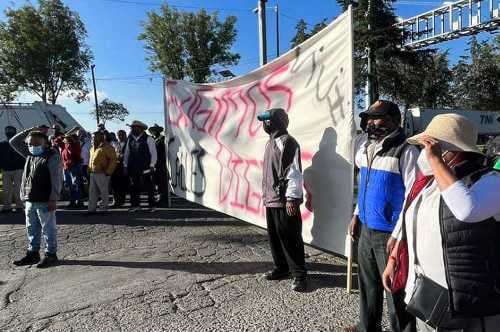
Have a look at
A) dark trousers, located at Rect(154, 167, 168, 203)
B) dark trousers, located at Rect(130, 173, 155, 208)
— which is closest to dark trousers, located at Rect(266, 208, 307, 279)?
dark trousers, located at Rect(130, 173, 155, 208)

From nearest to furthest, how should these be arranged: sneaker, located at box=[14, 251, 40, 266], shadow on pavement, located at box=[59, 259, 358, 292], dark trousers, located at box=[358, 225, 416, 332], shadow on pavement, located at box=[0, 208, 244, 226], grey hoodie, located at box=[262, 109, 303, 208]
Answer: dark trousers, located at box=[358, 225, 416, 332]
grey hoodie, located at box=[262, 109, 303, 208]
shadow on pavement, located at box=[59, 259, 358, 292]
sneaker, located at box=[14, 251, 40, 266]
shadow on pavement, located at box=[0, 208, 244, 226]

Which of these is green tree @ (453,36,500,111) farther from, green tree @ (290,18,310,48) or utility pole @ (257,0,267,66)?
utility pole @ (257,0,267,66)

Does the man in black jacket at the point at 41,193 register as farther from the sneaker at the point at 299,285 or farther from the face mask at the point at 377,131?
the face mask at the point at 377,131

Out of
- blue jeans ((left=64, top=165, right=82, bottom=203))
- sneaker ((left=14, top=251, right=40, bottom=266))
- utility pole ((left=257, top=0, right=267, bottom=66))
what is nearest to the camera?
sneaker ((left=14, top=251, right=40, bottom=266))

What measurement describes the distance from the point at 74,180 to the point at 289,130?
610cm

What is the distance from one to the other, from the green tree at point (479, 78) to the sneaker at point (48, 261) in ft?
110

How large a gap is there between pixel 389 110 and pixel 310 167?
1.61 metres

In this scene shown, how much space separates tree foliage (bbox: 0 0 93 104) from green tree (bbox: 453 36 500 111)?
28695 mm

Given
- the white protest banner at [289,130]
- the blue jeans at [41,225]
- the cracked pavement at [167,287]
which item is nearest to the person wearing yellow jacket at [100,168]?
the white protest banner at [289,130]

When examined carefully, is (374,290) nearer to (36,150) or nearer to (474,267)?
(474,267)

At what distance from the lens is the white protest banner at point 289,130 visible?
4004mm

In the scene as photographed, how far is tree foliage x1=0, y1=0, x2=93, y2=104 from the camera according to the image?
73.5ft

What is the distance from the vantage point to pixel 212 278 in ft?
14.8

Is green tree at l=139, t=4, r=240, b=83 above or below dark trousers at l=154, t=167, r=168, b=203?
above
